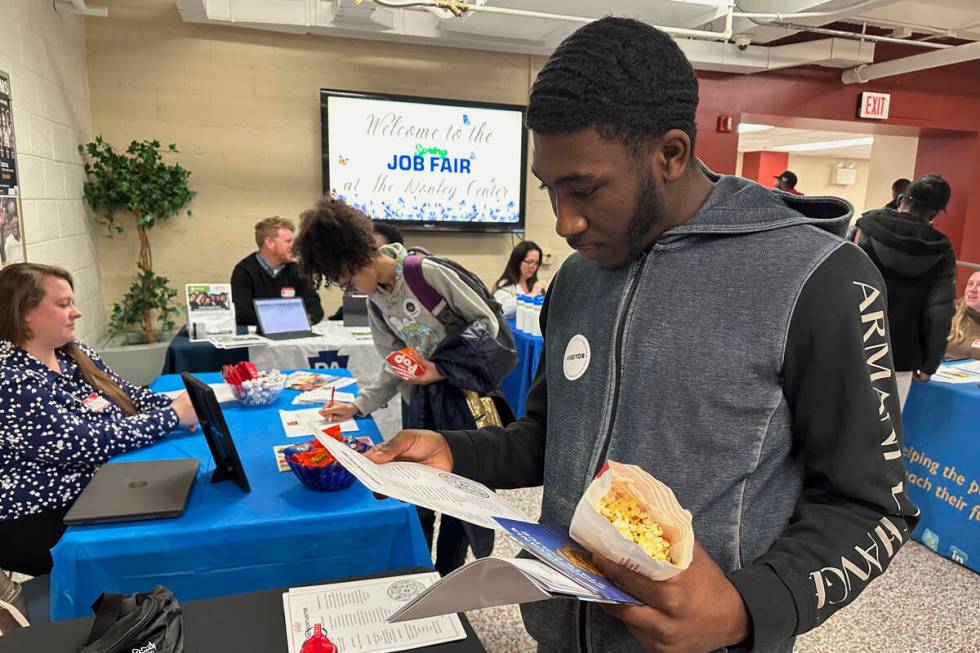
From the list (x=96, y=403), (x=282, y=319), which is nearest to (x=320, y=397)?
(x=96, y=403)

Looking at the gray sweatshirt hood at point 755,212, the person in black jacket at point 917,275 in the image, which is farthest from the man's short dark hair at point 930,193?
the gray sweatshirt hood at point 755,212

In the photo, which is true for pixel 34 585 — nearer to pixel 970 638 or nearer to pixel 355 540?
pixel 355 540

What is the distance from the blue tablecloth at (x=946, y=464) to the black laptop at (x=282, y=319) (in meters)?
3.34

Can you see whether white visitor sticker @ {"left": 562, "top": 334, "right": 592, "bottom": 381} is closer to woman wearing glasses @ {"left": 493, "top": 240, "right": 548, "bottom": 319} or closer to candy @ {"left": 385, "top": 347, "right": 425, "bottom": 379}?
candy @ {"left": 385, "top": 347, "right": 425, "bottom": 379}

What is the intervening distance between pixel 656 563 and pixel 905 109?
767 centimetres

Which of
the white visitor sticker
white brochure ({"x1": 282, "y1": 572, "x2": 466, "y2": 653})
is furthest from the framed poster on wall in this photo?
the white visitor sticker

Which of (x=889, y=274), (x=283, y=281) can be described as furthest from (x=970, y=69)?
(x=283, y=281)

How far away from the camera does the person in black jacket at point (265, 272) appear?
4.10m

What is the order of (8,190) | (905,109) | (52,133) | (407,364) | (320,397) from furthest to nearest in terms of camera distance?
(905,109)
(52,133)
(8,190)
(320,397)
(407,364)

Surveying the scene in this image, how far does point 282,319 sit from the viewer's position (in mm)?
3834

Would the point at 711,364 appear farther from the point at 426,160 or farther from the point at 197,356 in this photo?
the point at 426,160

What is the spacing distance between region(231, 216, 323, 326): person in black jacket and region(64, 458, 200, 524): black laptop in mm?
2530

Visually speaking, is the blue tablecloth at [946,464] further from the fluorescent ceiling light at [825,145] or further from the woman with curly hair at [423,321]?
the fluorescent ceiling light at [825,145]

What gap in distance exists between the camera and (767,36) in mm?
4945
